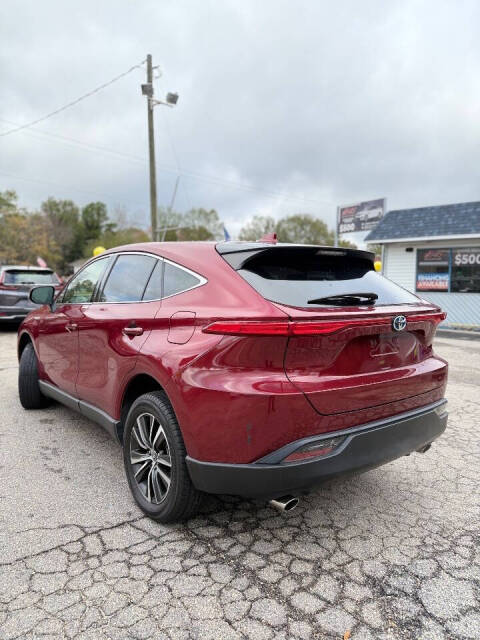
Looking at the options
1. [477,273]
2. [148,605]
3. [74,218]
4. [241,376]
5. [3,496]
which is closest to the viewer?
[148,605]

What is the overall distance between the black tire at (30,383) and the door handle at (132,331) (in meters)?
2.23

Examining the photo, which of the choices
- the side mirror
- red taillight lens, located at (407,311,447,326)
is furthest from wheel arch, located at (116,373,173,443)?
the side mirror

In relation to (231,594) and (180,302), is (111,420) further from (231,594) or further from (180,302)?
(231,594)

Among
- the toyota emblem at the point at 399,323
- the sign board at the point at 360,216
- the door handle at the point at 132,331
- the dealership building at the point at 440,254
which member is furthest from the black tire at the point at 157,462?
the sign board at the point at 360,216

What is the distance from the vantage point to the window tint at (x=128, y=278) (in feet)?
9.86

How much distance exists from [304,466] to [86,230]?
249 feet

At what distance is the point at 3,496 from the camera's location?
2924 millimetres

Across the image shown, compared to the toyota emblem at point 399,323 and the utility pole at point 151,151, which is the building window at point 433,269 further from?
the toyota emblem at point 399,323

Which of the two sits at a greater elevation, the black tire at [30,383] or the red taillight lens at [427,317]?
the red taillight lens at [427,317]

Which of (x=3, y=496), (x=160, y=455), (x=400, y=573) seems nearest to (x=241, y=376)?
(x=160, y=455)

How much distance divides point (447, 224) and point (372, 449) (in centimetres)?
1468

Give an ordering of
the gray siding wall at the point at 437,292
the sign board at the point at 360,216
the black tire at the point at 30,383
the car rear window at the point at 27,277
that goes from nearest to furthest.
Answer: the black tire at the point at 30,383 → the car rear window at the point at 27,277 → the gray siding wall at the point at 437,292 → the sign board at the point at 360,216

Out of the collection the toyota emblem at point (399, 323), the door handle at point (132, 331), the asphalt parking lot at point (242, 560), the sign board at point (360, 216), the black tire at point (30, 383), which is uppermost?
the sign board at point (360, 216)

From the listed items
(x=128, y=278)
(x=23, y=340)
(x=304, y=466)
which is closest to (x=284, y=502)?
(x=304, y=466)
